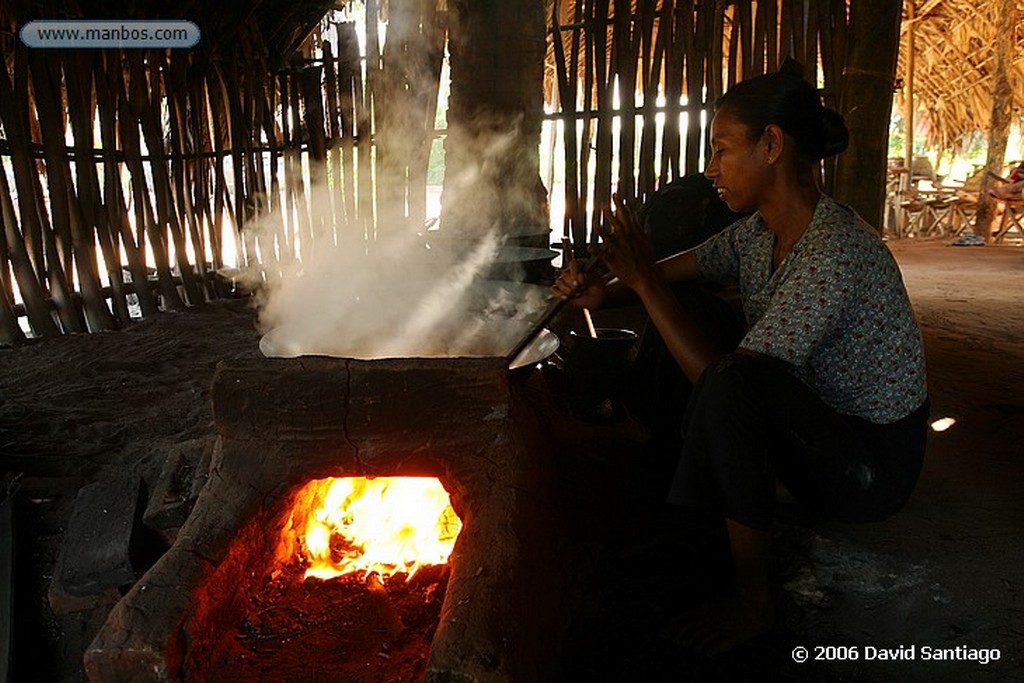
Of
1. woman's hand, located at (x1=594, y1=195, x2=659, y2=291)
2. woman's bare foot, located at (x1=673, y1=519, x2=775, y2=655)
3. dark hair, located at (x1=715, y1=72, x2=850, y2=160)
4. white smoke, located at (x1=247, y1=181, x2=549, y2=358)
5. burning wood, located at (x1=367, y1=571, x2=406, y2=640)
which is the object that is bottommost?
burning wood, located at (x1=367, y1=571, x2=406, y2=640)

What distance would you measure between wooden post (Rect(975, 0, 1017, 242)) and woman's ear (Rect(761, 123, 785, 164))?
9986 millimetres

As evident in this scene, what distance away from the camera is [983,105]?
41.1ft

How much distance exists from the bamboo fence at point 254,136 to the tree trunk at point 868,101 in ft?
1.37

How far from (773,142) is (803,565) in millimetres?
1117

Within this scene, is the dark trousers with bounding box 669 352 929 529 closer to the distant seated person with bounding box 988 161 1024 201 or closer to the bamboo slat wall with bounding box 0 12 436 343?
the bamboo slat wall with bounding box 0 12 436 343

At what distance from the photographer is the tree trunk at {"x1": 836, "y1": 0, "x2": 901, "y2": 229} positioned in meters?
3.51

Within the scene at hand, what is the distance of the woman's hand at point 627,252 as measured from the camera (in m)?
1.92

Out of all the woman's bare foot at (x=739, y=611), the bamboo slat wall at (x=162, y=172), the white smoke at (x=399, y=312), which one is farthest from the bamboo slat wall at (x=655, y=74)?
the woman's bare foot at (x=739, y=611)

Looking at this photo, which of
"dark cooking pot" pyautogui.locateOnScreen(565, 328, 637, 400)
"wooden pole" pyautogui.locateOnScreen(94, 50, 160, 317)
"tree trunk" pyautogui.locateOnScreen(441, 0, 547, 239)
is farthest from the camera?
"wooden pole" pyautogui.locateOnScreen(94, 50, 160, 317)

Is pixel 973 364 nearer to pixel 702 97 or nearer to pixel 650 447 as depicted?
pixel 650 447

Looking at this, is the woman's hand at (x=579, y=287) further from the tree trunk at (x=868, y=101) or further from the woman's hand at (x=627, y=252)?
the tree trunk at (x=868, y=101)

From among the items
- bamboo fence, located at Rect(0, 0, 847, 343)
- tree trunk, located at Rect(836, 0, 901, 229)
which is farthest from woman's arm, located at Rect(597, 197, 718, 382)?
bamboo fence, located at Rect(0, 0, 847, 343)

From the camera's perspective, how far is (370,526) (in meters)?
2.24

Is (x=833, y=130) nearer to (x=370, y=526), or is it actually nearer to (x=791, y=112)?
(x=791, y=112)
